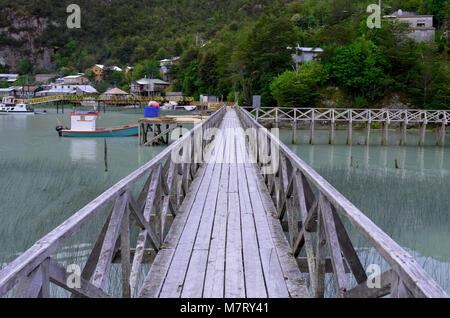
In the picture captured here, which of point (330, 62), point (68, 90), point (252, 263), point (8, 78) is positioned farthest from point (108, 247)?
point (8, 78)

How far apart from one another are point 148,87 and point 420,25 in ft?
201

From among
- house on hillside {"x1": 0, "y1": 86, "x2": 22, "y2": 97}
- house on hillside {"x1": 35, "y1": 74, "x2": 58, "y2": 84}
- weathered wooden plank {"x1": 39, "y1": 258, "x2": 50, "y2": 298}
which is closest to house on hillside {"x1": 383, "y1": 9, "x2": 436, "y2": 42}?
weathered wooden plank {"x1": 39, "y1": 258, "x2": 50, "y2": 298}

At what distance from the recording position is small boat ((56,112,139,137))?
33875 millimetres

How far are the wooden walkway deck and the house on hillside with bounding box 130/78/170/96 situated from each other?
97.5 meters

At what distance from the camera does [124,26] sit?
18488 cm

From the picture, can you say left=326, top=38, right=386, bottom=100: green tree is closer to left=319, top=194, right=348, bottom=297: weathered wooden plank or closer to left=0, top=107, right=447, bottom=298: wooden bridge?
left=0, top=107, right=447, bottom=298: wooden bridge

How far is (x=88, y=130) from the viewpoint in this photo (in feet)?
112

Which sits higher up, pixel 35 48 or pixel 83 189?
pixel 35 48

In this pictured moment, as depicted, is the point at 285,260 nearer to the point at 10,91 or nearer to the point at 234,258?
the point at 234,258

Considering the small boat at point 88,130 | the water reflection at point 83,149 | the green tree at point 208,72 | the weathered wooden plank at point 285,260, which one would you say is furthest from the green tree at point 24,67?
the weathered wooden plank at point 285,260

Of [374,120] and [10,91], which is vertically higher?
[10,91]
